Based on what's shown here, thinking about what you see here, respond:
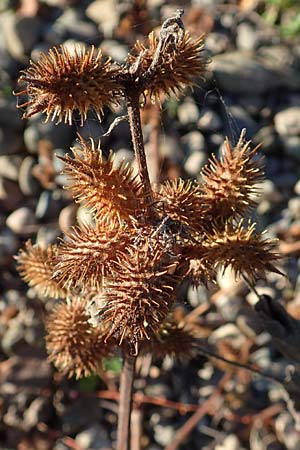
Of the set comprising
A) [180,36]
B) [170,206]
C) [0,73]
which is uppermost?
[0,73]

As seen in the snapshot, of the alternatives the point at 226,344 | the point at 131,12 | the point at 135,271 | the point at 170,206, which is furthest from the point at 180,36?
the point at 131,12

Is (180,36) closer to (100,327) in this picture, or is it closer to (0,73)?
(100,327)

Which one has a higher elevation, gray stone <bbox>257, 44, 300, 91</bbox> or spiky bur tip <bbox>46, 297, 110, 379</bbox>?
gray stone <bbox>257, 44, 300, 91</bbox>

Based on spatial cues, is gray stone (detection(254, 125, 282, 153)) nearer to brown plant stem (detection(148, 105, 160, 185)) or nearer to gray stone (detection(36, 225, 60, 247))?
brown plant stem (detection(148, 105, 160, 185))

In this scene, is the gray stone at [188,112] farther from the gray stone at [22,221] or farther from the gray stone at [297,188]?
the gray stone at [22,221]

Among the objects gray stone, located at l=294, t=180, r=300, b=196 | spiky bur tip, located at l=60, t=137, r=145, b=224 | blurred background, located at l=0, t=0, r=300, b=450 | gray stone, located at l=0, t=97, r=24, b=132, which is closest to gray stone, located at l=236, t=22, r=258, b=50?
blurred background, located at l=0, t=0, r=300, b=450

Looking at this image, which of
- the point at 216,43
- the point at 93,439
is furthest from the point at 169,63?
the point at 216,43
